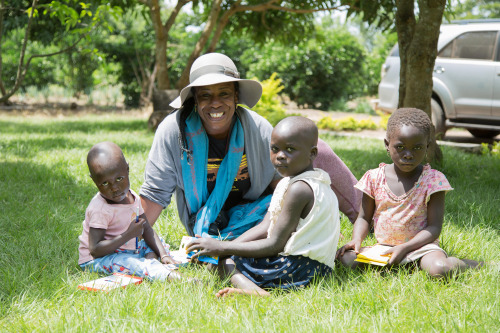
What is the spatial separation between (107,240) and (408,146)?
6.11 ft

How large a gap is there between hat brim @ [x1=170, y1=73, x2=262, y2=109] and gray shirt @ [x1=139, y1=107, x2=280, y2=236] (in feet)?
0.33

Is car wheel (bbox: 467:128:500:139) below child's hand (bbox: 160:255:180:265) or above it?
below

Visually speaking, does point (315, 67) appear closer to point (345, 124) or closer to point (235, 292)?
point (345, 124)

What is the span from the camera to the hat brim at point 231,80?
9.89 feet

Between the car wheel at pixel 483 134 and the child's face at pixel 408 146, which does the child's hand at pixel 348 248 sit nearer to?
the child's face at pixel 408 146

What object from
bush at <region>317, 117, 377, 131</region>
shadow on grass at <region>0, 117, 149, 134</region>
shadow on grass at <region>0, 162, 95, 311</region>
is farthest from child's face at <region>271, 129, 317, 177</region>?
bush at <region>317, 117, 377, 131</region>

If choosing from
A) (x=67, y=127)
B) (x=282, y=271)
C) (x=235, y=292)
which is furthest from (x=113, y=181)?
(x=67, y=127)

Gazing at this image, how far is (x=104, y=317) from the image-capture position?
2297mm

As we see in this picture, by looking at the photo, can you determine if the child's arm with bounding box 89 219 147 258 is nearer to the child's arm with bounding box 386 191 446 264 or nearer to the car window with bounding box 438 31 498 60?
the child's arm with bounding box 386 191 446 264

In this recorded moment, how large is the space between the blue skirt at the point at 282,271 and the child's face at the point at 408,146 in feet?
2.53

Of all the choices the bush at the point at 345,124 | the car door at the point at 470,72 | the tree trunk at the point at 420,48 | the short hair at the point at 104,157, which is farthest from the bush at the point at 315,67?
the short hair at the point at 104,157

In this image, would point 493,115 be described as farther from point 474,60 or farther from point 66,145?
point 66,145

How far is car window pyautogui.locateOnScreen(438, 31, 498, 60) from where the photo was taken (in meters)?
8.47

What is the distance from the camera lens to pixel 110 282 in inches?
108
